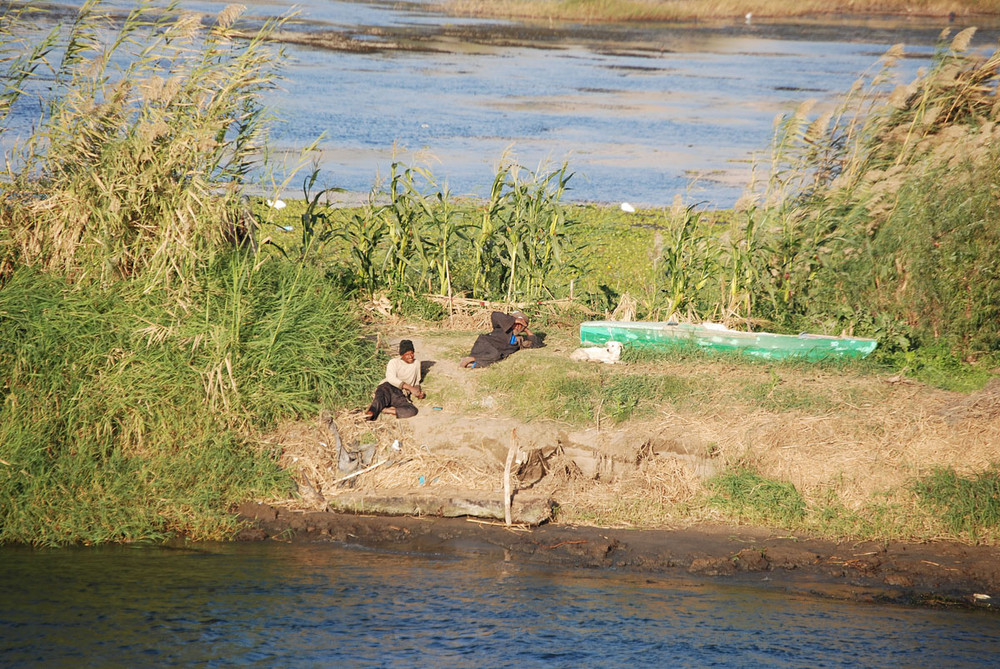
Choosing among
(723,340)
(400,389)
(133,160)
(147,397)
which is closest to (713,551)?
(723,340)

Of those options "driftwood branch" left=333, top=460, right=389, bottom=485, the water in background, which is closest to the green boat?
"driftwood branch" left=333, top=460, right=389, bottom=485

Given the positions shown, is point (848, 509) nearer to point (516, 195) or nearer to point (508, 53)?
point (516, 195)

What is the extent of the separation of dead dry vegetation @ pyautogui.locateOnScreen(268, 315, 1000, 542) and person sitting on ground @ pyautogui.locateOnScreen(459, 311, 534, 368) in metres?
0.55

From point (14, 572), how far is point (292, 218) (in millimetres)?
8787

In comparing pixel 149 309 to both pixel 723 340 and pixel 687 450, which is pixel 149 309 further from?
pixel 723 340

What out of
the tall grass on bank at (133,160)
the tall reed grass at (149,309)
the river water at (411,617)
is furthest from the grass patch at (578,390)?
the tall grass on bank at (133,160)

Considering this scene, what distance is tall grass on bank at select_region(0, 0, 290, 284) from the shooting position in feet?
30.1

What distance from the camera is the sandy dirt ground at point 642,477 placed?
7.54m

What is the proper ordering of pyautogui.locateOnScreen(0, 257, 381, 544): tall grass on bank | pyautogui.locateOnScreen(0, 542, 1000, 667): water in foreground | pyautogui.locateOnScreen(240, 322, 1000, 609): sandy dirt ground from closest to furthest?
pyautogui.locateOnScreen(0, 542, 1000, 667): water in foreground → pyautogui.locateOnScreen(240, 322, 1000, 609): sandy dirt ground → pyautogui.locateOnScreen(0, 257, 381, 544): tall grass on bank

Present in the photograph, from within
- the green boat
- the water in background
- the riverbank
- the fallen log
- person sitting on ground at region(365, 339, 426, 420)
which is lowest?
the riverbank

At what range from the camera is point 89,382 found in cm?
844

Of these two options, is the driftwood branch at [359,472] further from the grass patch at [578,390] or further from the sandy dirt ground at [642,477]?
the grass patch at [578,390]

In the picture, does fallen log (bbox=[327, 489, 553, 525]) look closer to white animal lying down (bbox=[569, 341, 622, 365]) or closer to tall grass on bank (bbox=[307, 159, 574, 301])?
white animal lying down (bbox=[569, 341, 622, 365])

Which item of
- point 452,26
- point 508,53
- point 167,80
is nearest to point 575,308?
point 167,80
